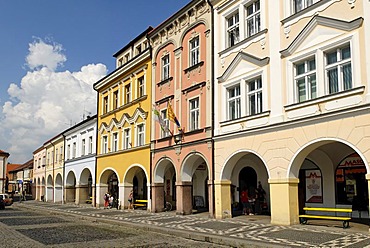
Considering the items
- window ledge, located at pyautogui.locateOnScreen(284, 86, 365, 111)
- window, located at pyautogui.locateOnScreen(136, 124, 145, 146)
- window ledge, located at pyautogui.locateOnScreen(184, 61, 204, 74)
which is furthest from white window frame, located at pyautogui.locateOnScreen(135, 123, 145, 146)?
window ledge, located at pyautogui.locateOnScreen(284, 86, 365, 111)

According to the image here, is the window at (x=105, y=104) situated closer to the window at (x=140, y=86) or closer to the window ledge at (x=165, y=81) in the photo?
the window at (x=140, y=86)

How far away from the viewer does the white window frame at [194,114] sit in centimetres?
2209

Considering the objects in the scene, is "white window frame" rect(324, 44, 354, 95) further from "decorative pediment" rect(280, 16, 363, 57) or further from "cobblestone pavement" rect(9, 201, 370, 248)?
"cobblestone pavement" rect(9, 201, 370, 248)

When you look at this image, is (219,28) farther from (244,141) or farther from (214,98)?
(244,141)

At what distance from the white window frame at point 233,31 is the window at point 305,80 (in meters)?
4.32

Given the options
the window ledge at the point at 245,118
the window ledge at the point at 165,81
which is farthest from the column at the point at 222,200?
the window ledge at the point at 165,81

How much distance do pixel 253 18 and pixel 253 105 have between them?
3.98m

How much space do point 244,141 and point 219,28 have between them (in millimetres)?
6108

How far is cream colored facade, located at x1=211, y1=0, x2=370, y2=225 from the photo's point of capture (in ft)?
45.1

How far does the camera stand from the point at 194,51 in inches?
902

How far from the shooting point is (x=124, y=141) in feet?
99.6

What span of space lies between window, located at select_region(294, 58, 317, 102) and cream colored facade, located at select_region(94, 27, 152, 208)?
1269 centimetres

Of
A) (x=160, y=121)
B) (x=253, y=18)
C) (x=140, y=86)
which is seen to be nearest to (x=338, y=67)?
(x=253, y=18)

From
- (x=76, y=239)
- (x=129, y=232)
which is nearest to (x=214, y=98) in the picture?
(x=129, y=232)
